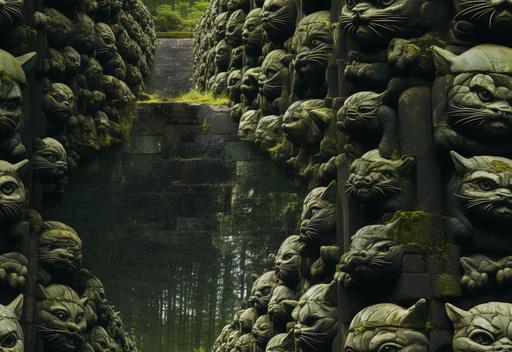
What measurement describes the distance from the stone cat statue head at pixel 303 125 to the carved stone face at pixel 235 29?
32.1ft

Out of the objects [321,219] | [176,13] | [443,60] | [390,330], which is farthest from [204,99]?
[176,13]

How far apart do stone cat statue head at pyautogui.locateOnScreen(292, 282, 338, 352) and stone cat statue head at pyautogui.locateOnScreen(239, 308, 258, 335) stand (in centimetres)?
452

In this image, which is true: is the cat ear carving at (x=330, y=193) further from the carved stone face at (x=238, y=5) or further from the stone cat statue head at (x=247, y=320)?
the carved stone face at (x=238, y=5)

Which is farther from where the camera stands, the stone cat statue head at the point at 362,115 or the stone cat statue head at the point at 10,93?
the stone cat statue head at the point at 10,93

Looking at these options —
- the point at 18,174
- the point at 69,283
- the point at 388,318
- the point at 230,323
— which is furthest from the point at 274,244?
the point at 388,318

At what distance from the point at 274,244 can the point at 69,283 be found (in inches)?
220

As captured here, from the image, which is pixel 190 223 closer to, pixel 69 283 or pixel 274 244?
pixel 274 244

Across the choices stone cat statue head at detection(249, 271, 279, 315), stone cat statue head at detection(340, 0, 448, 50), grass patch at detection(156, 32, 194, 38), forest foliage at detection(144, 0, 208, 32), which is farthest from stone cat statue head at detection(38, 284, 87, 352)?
forest foliage at detection(144, 0, 208, 32)

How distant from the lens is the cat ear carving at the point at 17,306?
3081cm

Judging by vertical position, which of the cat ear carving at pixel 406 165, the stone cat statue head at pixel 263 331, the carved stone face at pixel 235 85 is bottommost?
the stone cat statue head at pixel 263 331

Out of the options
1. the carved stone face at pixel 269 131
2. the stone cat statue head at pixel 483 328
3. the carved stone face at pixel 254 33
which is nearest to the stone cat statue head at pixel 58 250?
the carved stone face at pixel 269 131

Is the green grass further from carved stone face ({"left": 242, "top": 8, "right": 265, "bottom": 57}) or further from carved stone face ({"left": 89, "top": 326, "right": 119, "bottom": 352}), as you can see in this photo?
carved stone face ({"left": 89, "top": 326, "right": 119, "bottom": 352})

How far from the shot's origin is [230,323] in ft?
125

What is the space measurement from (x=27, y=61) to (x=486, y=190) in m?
8.70
